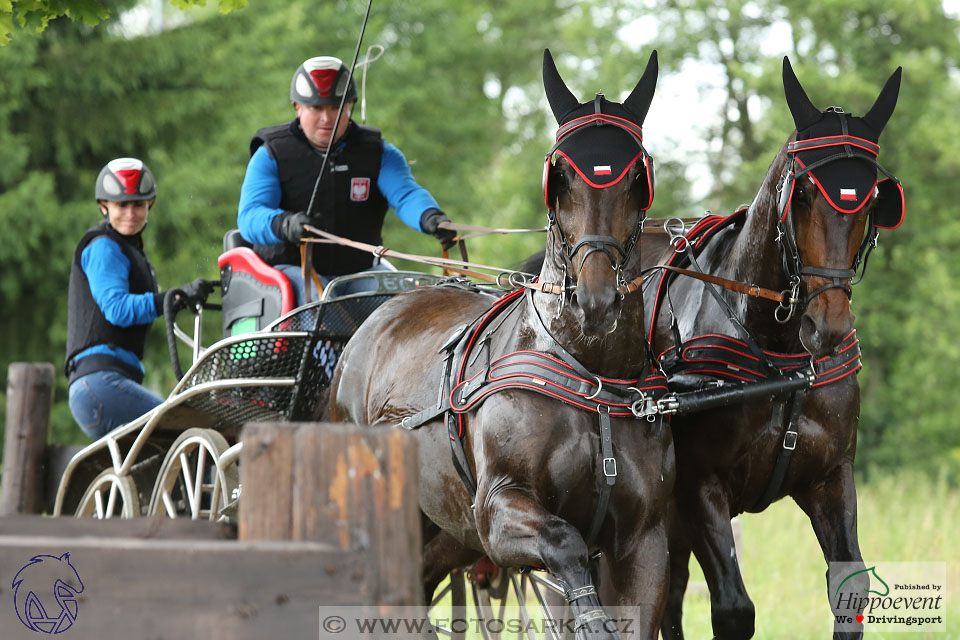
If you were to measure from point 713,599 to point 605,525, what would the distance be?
32.6 inches

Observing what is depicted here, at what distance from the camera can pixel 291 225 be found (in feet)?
19.0

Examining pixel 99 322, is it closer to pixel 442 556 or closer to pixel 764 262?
pixel 442 556

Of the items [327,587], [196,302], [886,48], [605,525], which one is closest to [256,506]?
[327,587]

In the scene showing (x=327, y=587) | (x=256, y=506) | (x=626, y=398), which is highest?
(x=626, y=398)

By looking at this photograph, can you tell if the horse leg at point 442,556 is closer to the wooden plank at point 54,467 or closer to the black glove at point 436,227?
the black glove at point 436,227

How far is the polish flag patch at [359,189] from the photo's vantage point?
21.1 feet

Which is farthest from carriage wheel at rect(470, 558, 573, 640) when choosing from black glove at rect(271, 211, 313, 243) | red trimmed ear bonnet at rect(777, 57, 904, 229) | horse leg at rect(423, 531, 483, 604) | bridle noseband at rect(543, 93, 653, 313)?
red trimmed ear bonnet at rect(777, 57, 904, 229)

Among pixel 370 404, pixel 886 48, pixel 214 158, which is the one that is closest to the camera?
pixel 370 404

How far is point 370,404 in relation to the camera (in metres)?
5.14

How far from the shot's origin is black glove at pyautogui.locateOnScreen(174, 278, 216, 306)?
20.7ft

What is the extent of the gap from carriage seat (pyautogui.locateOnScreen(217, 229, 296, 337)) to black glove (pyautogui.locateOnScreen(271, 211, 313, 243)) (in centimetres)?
28

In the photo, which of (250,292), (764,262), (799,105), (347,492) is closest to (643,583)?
(764,262)

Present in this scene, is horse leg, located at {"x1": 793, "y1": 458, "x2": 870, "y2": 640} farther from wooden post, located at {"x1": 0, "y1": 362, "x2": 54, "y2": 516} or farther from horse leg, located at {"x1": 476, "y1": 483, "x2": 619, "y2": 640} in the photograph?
wooden post, located at {"x1": 0, "y1": 362, "x2": 54, "y2": 516}

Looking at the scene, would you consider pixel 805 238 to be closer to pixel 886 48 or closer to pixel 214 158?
pixel 214 158
